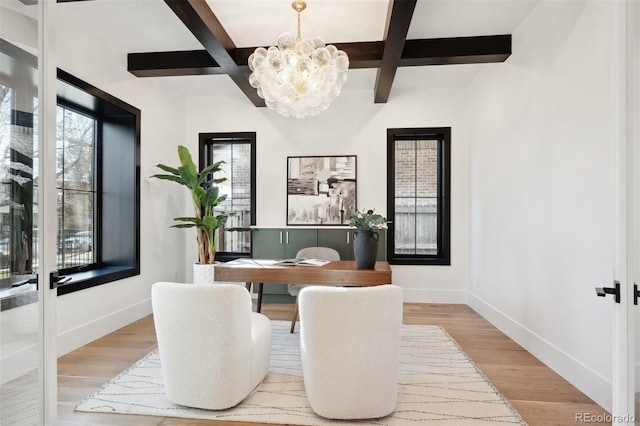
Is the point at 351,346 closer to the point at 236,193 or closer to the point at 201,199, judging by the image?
the point at 201,199

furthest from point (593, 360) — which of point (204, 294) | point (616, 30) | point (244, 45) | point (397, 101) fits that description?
point (244, 45)

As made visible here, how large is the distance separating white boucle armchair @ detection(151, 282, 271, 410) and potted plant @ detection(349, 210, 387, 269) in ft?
3.27

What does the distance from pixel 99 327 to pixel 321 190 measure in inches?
111

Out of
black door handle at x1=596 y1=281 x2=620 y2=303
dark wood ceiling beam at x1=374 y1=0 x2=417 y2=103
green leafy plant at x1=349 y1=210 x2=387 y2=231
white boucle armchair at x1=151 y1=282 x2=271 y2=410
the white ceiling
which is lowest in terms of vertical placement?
white boucle armchair at x1=151 y1=282 x2=271 y2=410

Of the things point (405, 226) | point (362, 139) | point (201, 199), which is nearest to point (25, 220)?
point (201, 199)

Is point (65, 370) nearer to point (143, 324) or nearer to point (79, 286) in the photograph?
point (79, 286)

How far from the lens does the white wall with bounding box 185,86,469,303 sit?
4.37 meters

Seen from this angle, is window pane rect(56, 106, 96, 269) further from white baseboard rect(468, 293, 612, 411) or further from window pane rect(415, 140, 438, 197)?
white baseboard rect(468, 293, 612, 411)

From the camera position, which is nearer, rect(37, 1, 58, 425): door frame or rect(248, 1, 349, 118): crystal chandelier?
rect(37, 1, 58, 425): door frame

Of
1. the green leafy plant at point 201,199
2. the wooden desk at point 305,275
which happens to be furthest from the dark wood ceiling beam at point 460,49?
the green leafy plant at point 201,199

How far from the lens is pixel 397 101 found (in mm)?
4441

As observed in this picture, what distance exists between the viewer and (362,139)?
14.7 feet

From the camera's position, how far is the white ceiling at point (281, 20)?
265 cm

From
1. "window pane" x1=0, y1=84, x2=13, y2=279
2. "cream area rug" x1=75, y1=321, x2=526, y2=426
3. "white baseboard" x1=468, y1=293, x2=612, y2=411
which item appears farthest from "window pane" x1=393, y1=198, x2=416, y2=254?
"window pane" x1=0, y1=84, x2=13, y2=279
